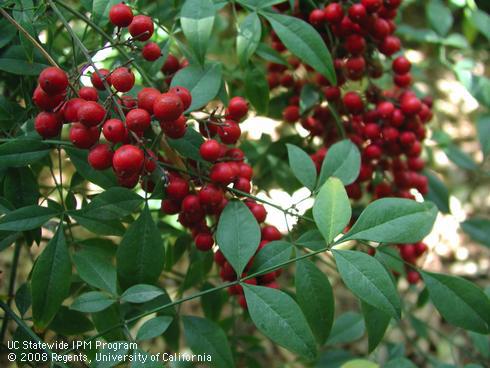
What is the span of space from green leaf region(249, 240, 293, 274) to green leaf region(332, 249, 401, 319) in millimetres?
109

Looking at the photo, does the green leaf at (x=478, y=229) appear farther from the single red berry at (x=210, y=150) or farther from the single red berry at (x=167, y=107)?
the single red berry at (x=167, y=107)

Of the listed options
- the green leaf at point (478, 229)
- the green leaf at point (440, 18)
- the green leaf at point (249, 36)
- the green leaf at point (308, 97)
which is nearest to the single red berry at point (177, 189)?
the green leaf at point (249, 36)

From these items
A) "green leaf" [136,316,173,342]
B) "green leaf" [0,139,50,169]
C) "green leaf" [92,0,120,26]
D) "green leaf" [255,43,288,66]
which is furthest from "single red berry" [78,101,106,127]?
Result: "green leaf" [255,43,288,66]

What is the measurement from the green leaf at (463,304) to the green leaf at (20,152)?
2.31 ft

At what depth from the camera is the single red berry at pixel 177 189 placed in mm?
877

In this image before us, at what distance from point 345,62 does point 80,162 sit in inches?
25.6

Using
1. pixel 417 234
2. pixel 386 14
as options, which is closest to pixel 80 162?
pixel 417 234

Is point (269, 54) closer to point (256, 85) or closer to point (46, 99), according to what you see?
point (256, 85)

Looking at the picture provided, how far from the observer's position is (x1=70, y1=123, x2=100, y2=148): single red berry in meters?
0.79

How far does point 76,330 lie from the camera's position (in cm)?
99

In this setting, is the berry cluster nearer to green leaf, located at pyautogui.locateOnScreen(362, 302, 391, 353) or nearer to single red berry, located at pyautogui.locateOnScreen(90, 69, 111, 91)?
green leaf, located at pyautogui.locateOnScreen(362, 302, 391, 353)

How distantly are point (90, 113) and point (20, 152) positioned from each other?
17 centimetres

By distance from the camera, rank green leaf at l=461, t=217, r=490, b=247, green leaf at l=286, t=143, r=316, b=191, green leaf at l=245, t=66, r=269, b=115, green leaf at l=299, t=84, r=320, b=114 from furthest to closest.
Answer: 1. green leaf at l=461, t=217, r=490, b=247
2. green leaf at l=299, t=84, r=320, b=114
3. green leaf at l=245, t=66, r=269, b=115
4. green leaf at l=286, t=143, r=316, b=191

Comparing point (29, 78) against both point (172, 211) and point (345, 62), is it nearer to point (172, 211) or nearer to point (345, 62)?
point (172, 211)
